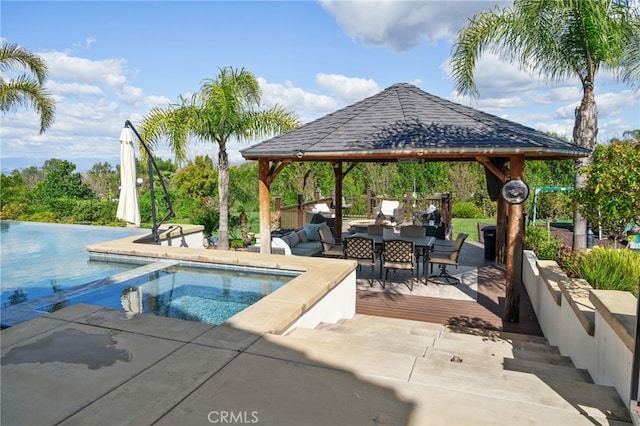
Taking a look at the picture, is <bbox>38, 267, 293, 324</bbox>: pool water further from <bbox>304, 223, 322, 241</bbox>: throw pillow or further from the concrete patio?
<bbox>304, 223, 322, 241</bbox>: throw pillow

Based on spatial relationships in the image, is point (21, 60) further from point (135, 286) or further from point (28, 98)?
point (135, 286)

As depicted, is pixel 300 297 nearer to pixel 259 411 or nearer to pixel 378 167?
pixel 259 411

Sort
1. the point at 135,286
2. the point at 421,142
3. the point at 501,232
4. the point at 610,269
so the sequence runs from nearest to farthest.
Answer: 1. the point at 610,269
2. the point at 135,286
3. the point at 421,142
4. the point at 501,232

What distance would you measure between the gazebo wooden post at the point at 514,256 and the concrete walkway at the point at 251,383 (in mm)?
2464

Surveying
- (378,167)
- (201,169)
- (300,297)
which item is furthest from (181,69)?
(300,297)

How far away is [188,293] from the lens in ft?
20.4

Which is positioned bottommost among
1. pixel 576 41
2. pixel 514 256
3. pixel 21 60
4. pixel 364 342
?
pixel 364 342

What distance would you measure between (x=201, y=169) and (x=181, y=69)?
16.8 feet

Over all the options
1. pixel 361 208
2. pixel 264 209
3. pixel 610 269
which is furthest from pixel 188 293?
pixel 361 208

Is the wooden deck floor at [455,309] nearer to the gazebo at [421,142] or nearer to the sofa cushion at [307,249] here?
the gazebo at [421,142]

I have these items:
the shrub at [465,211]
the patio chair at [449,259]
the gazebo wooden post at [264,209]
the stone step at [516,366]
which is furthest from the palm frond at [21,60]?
the shrub at [465,211]

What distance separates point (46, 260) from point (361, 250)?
283 inches

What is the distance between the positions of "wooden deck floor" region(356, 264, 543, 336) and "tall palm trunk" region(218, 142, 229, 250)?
14.0ft

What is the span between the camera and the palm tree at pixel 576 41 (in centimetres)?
764
